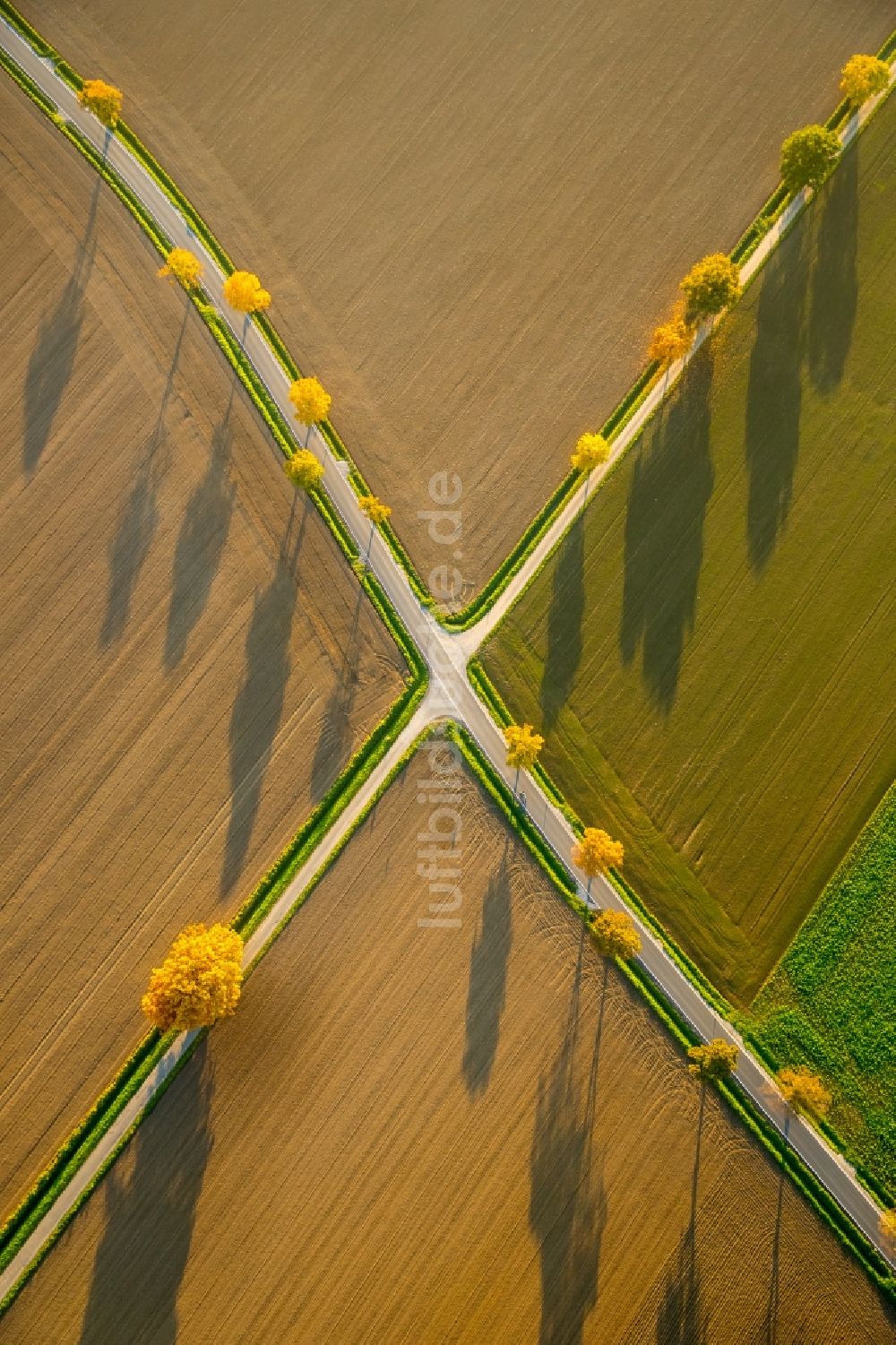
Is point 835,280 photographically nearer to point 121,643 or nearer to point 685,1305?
point 121,643

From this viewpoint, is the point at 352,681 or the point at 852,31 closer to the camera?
the point at 352,681

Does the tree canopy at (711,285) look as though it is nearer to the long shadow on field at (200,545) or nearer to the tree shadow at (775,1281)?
the long shadow on field at (200,545)

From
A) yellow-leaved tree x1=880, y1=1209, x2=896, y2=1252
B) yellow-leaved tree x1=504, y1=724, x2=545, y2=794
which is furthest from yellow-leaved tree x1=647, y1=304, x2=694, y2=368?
yellow-leaved tree x1=880, y1=1209, x2=896, y2=1252

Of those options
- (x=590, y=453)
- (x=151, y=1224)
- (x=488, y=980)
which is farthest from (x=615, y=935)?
(x=151, y=1224)

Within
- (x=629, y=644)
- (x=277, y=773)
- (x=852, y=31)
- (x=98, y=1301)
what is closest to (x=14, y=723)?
(x=277, y=773)

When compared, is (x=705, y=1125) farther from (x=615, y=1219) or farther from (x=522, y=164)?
(x=522, y=164)

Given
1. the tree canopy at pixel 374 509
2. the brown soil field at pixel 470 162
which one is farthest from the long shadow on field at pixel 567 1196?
the brown soil field at pixel 470 162
